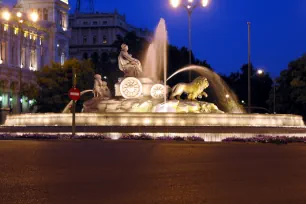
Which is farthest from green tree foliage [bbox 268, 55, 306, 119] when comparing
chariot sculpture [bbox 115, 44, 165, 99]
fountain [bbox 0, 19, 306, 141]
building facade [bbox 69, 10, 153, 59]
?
building facade [bbox 69, 10, 153, 59]

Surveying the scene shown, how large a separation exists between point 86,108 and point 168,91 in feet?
15.6

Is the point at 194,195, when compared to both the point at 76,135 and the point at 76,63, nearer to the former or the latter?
the point at 76,135

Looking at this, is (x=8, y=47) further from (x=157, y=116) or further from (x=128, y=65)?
(x=157, y=116)

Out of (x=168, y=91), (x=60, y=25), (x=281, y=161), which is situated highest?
(x=60, y=25)

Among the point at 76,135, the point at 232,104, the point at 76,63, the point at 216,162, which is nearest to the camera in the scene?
the point at 216,162

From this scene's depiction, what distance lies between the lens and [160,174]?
10.9 meters

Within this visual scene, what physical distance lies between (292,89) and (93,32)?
82.4 meters

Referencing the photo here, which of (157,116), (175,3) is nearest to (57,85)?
(175,3)

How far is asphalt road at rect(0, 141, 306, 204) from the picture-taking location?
324 inches

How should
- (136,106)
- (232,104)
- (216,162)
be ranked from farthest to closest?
(232,104) < (136,106) < (216,162)

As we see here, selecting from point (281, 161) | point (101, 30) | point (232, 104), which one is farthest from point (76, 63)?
point (101, 30)

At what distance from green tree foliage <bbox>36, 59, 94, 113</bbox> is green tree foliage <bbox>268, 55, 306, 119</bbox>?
2112 cm

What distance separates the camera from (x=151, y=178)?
33.8 feet

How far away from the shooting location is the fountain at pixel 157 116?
24.7m
